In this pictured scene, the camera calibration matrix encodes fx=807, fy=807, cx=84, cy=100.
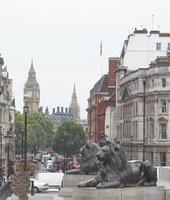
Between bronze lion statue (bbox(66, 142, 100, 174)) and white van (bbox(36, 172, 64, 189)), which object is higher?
bronze lion statue (bbox(66, 142, 100, 174))

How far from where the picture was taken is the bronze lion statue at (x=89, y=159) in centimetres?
2731

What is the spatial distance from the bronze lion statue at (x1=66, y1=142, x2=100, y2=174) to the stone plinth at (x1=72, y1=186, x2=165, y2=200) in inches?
266

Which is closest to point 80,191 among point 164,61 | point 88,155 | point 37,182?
point 88,155

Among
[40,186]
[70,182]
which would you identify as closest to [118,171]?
[70,182]

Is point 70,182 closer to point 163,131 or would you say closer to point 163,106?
point 163,131

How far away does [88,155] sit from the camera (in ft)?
89.6

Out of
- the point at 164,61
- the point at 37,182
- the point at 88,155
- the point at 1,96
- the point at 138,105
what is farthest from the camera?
the point at 1,96

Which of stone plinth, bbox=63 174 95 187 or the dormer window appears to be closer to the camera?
stone plinth, bbox=63 174 95 187

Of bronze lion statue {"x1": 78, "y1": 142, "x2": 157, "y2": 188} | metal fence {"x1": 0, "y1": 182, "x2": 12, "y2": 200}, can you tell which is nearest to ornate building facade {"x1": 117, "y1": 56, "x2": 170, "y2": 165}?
metal fence {"x1": 0, "y1": 182, "x2": 12, "y2": 200}

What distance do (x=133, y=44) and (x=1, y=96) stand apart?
2052cm

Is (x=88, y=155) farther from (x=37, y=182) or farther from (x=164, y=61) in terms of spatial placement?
(x=164, y=61)

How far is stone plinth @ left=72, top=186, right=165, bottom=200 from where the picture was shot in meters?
19.8

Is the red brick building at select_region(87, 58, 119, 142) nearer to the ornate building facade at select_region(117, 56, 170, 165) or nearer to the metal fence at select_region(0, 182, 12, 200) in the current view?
the ornate building facade at select_region(117, 56, 170, 165)

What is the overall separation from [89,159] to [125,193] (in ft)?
25.2
